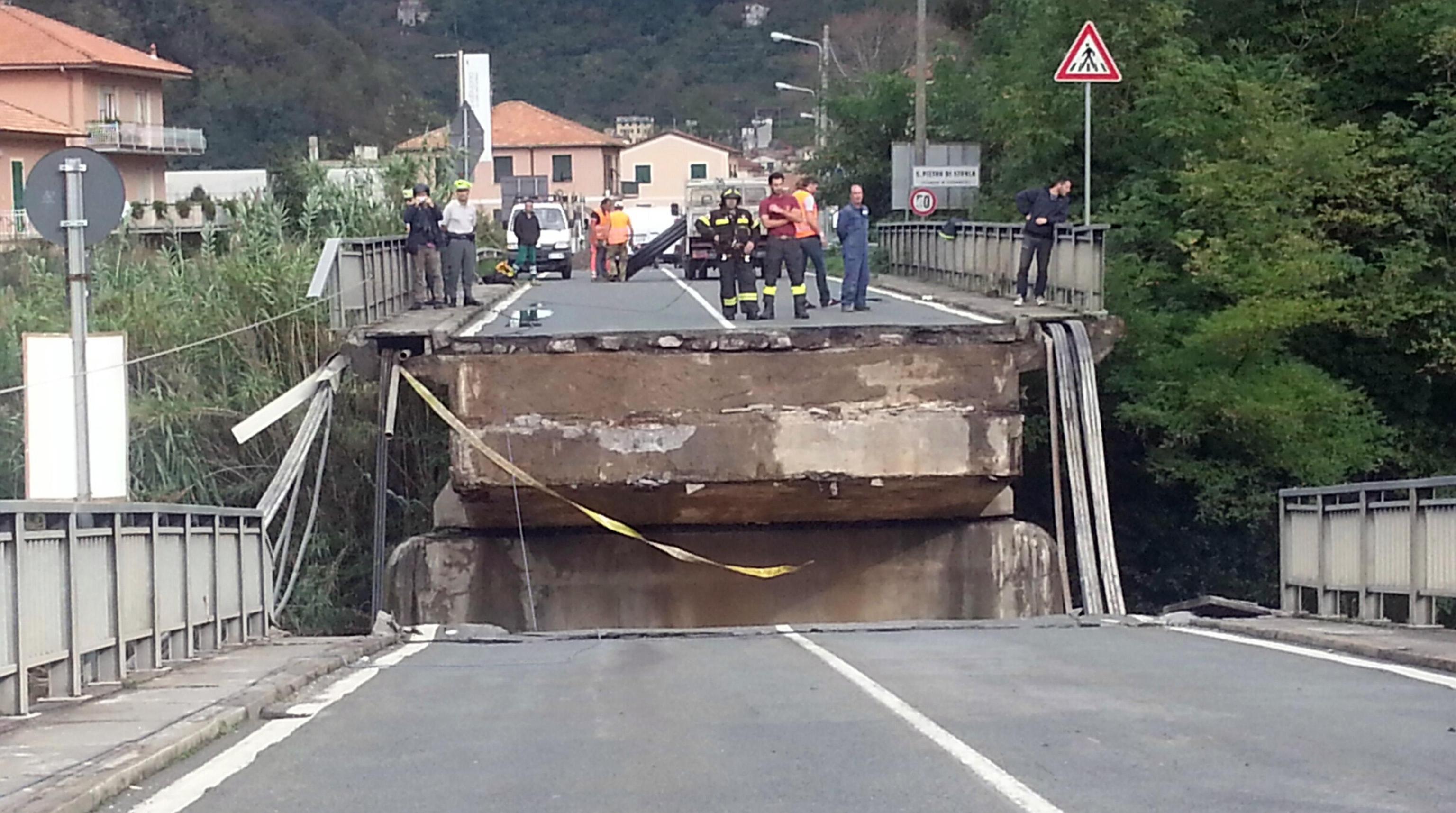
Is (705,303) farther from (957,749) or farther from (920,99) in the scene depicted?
(957,749)

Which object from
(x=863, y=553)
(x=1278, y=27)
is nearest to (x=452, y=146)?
(x=1278, y=27)

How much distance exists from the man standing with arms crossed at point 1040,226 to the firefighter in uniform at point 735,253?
345cm

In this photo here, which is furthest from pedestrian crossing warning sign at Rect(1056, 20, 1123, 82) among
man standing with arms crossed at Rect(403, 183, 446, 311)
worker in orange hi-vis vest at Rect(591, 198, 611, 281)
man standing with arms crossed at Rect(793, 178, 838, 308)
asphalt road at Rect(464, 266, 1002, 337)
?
worker in orange hi-vis vest at Rect(591, 198, 611, 281)

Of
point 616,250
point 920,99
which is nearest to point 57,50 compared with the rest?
point 616,250

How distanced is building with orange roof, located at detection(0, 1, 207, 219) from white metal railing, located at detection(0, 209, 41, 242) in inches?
265

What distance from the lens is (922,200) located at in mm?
40000

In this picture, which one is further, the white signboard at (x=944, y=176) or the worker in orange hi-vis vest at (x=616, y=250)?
the worker in orange hi-vis vest at (x=616, y=250)

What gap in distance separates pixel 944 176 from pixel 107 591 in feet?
101

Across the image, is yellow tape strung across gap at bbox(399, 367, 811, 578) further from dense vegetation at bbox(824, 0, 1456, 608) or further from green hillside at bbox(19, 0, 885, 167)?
green hillside at bbox(19, 0, 885, 167)

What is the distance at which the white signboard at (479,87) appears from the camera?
4984cm

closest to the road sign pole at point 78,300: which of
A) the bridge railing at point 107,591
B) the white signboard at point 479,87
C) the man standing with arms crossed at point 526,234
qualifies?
the bridge railing at point 107,591

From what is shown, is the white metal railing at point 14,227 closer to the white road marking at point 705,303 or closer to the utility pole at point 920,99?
the white road marking at point 705,303

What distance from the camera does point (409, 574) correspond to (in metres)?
22.8

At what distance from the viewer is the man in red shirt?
23.5 meters
